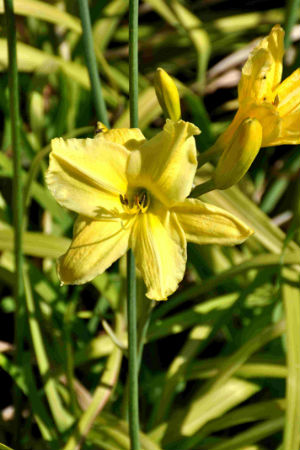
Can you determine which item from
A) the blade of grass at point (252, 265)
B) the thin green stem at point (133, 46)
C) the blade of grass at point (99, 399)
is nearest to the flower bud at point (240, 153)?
the thin green stem at point (133, 46)

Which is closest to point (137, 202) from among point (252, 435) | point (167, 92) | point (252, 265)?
point (167, 92)

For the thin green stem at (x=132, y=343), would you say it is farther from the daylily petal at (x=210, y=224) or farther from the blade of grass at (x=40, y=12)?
the blade of grass at (x=40, y=12)

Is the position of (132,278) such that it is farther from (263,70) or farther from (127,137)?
(263,70)

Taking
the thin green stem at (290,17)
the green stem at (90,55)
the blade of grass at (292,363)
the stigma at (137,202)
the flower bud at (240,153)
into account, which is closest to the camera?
the flower bud at (240,153)

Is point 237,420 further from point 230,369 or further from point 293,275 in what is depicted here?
point 293,275

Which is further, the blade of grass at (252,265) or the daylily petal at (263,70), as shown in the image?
the blade of grass at (252,265)

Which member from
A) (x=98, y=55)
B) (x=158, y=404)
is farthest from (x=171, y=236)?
(x=98, y=55)

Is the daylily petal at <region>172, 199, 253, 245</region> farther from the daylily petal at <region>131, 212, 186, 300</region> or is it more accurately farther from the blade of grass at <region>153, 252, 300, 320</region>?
the blade of grass at <region>153, 252, 300, 320</region>
